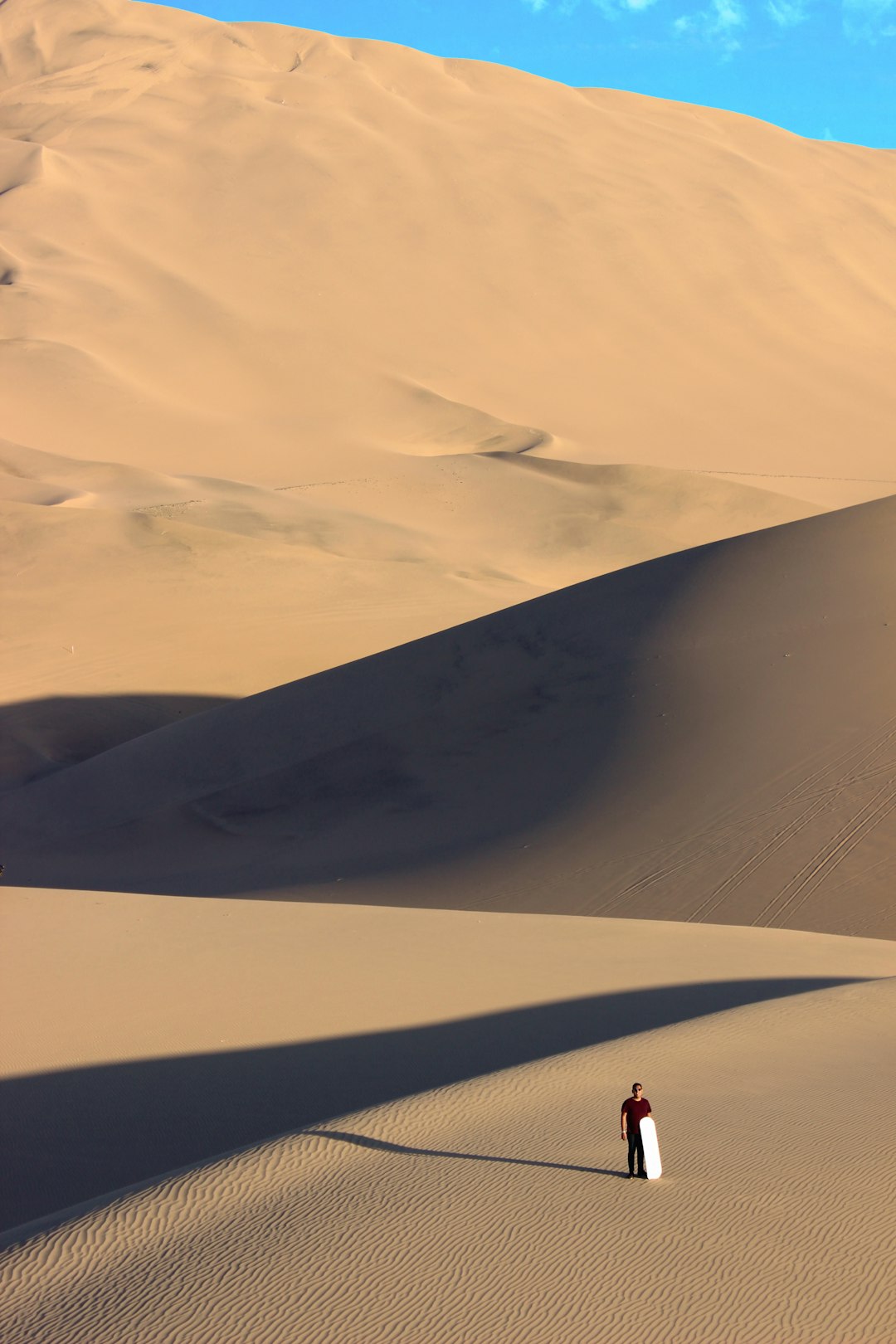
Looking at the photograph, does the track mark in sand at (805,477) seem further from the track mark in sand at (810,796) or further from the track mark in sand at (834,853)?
the track mark in sand at (834,853)

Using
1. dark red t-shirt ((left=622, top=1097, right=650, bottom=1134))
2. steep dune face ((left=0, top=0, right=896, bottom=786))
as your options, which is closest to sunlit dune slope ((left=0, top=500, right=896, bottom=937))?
steep dune face ((left=0, top=0, right=896, bottom=786))

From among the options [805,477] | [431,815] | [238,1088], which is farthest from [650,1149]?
[805,477]

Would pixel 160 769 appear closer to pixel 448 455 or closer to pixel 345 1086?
pixel 345 1086

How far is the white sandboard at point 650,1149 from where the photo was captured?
17.3 feet

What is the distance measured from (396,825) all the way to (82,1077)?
25.5 feet

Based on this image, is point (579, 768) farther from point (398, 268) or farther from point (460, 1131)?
point (398, 268)

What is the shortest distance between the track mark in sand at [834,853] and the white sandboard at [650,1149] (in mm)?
7125

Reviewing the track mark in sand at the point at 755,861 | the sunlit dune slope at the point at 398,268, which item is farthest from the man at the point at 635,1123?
the sunlit dune slope at the point at 398,268

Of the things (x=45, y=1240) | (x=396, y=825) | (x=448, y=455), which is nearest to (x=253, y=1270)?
(x=45, y=1240)

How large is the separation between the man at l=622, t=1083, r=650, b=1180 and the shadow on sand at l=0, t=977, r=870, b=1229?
2.82 feet

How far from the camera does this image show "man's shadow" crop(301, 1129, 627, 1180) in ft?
18.3

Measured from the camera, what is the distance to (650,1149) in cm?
534

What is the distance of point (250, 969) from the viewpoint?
9984 millimetres

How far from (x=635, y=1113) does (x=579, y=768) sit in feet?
32.2
